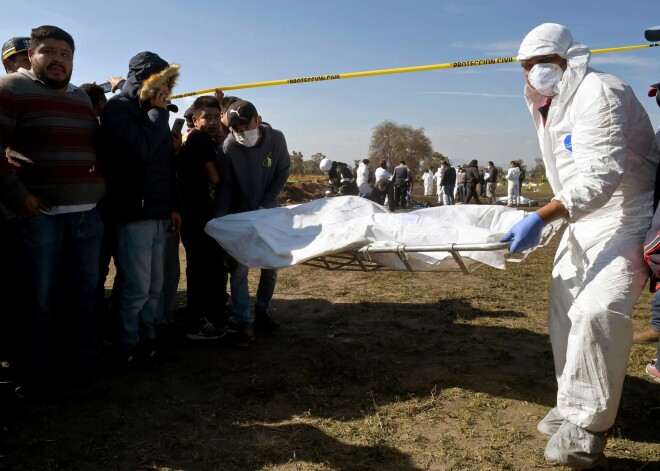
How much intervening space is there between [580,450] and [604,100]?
1.53m

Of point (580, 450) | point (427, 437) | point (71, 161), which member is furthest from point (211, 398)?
point (580, 450)

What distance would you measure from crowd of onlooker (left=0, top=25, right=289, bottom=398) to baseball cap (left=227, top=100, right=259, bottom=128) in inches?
0.4

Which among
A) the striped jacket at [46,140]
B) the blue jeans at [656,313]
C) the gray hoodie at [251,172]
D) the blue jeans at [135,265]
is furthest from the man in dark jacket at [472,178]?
the striped jacket at [46,140]

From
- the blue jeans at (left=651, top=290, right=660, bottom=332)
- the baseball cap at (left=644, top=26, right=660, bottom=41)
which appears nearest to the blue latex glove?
the baseball cap at (left=644, top=26, right=660, bottom=41)

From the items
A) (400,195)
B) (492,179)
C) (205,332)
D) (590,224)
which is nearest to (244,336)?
(205,332)

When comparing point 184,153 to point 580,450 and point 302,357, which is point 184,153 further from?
point 580,450

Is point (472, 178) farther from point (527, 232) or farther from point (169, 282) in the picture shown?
point (527, 232)

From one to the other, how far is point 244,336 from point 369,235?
144 cm

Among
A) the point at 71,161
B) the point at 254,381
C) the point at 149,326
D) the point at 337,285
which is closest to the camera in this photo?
the point at 71,161

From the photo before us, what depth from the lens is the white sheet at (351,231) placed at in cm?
319

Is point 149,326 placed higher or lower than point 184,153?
lower

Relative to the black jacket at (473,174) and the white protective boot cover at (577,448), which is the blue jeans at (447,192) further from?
the white protective boot cover at (577,448)

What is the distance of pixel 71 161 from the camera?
329cm

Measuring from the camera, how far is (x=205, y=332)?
4.30m
